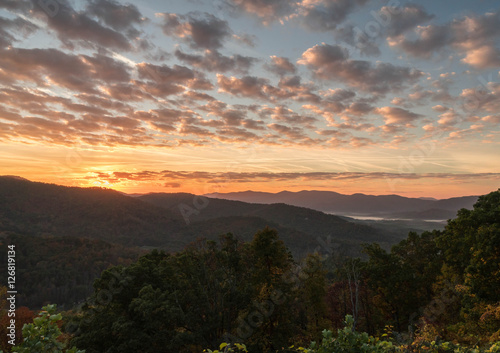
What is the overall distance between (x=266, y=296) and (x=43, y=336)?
23.9 meters

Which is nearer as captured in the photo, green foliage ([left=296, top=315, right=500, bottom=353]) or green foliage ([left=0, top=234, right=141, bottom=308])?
green foliage ([left=296, top=315, right=500, bottom=353])

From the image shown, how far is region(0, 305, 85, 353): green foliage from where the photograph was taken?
5.72m

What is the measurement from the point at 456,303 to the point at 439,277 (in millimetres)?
2839

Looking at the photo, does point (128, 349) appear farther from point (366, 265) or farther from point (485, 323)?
point (366, 265)

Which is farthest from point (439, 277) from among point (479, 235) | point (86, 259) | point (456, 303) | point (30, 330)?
point (86, 259)

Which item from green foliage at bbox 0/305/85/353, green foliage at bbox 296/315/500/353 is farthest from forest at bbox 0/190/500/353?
green foliage at bbox 0/305/85/353

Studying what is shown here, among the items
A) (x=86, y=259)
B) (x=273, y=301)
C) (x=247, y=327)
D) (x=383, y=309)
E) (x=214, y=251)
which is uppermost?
(x=214, y=251)

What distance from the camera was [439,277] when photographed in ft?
102

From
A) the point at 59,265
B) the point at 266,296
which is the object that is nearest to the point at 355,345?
the point at 266,296

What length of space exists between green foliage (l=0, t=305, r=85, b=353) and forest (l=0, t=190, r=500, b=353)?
878cm

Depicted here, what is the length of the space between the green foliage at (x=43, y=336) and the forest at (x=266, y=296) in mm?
8777

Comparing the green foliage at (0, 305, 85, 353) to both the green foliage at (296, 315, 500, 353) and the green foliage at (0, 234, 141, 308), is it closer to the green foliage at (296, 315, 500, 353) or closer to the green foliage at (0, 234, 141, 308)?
the green foliage at (296, 315, 500, 353)

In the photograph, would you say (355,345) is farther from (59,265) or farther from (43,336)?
(59,265)

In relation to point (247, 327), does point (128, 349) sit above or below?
above
